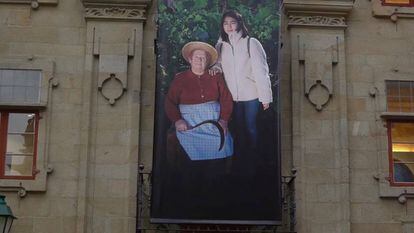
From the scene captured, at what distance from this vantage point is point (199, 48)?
14.4m

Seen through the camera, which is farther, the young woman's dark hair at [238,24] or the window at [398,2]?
the window at [398,2]

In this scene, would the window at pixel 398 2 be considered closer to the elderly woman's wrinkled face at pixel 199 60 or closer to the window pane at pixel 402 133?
the window pane at pixel 402 133

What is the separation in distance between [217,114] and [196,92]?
58cm

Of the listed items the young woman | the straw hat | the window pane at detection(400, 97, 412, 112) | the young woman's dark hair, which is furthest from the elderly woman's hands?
the window pane at detection(400, 97, 412, 112)

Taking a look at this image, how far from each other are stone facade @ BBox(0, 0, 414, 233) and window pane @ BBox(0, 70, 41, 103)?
0.20 m

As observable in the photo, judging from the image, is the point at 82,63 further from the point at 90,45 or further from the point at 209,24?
the point at 209,24

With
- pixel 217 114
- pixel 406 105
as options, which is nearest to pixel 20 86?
pixel 217 114

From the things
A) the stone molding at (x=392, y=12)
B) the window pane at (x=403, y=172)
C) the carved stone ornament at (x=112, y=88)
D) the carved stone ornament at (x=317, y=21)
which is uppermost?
the stone molding at (x=392, y=12)

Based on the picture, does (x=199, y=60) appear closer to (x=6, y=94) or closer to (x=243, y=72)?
(x=243, y=72)

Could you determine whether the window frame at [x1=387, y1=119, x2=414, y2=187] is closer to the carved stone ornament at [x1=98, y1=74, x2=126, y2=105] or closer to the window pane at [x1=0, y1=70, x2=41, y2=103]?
the carved stone ornament at [x1=98, y1=74, x2=126, y2=105]

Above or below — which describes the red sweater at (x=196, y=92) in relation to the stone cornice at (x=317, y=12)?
below

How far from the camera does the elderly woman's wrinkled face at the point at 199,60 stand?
14.3 meters

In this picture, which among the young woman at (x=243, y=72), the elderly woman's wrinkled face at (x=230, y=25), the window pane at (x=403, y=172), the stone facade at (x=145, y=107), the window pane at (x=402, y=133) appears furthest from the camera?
the window pane at (x=402, y=133)

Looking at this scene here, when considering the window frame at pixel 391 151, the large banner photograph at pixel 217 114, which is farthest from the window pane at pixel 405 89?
the large banner photograph at pixel 217 114
